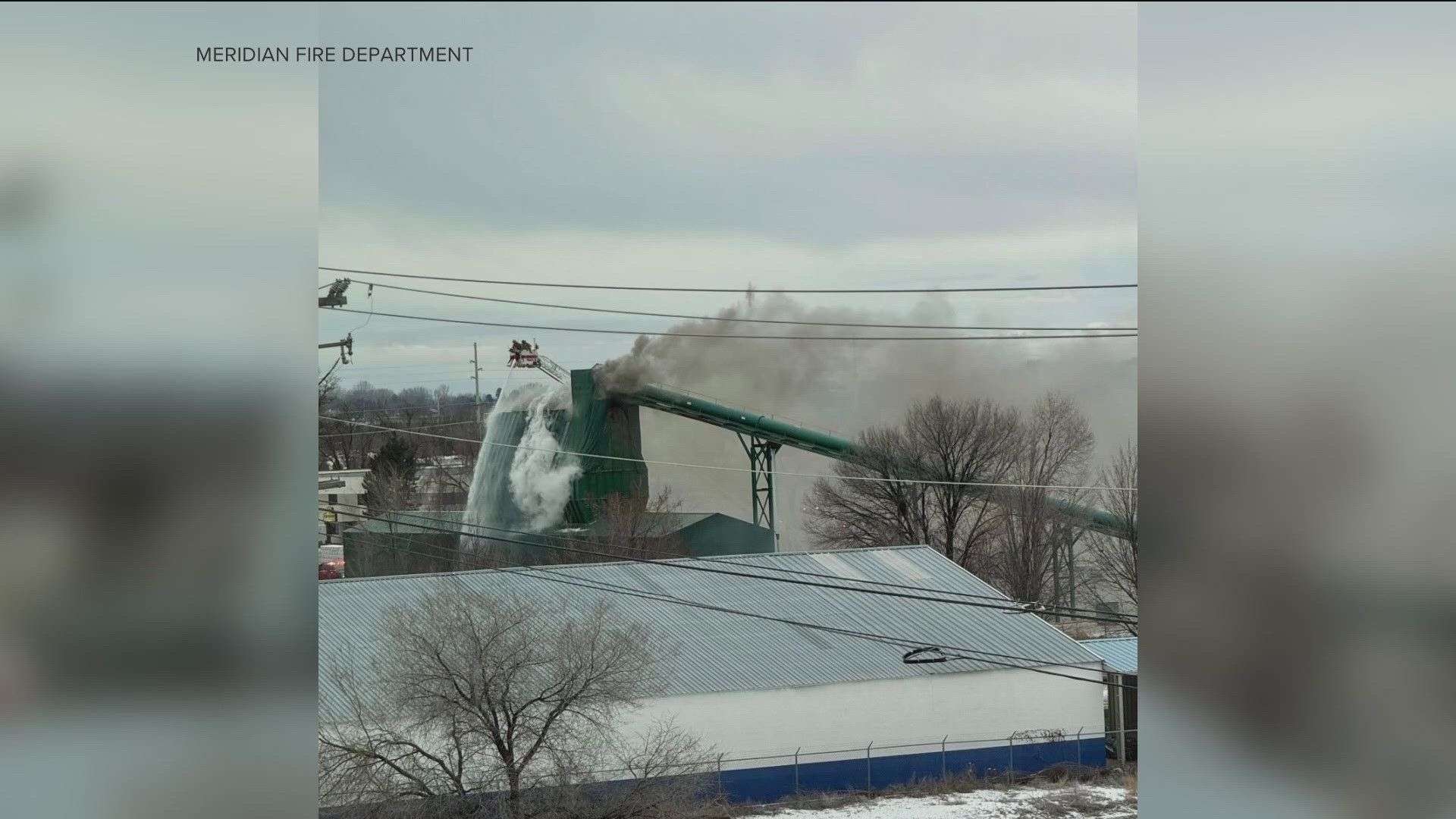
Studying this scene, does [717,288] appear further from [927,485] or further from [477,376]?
[927,485]

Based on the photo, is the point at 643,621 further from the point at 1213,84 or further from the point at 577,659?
the point at 1213,84

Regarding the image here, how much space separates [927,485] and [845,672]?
1814mm

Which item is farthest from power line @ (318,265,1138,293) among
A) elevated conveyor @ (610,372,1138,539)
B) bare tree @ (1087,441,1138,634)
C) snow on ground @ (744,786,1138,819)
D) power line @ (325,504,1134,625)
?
snow on ground @ (744,786,1138,819)

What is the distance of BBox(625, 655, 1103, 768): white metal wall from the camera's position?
9250 millimetres

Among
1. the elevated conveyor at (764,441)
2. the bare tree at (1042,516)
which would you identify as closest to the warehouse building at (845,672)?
the bare tree at (1042,516)

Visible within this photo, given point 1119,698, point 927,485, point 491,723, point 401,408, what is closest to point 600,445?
point 401,408

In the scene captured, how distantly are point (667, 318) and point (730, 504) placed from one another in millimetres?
1678

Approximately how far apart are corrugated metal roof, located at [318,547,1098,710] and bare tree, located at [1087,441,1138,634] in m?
0.60

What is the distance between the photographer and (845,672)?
9.55 meters

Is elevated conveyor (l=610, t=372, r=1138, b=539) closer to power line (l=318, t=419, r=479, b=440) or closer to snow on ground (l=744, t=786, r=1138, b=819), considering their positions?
power line (l=318, t=419, r=479, b=440)

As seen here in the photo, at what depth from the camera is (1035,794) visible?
905cm

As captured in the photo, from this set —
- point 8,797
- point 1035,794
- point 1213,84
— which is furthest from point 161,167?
point 1035,794

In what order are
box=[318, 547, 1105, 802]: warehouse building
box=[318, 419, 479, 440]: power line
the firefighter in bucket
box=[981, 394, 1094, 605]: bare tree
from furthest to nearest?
box=[981, 394, 1094, 605]: bare tree, box=[318, 547, 1105, 802]: warehouse building, the firefighter in bucket, box=[318, 419, 479, 440]: power line

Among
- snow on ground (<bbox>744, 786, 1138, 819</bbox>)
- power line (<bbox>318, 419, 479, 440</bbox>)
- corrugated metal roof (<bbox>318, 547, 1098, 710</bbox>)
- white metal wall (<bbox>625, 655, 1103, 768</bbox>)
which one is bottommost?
snow on ground (<bbox>744, 786, 1138, 819</bbox>)
